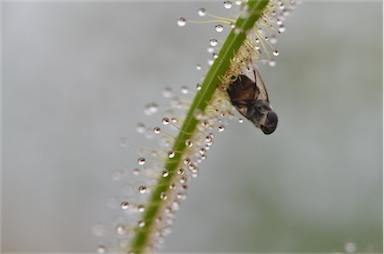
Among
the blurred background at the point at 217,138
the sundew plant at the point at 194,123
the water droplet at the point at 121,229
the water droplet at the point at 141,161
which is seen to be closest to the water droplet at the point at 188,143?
the sundew plant at the point at 194,123

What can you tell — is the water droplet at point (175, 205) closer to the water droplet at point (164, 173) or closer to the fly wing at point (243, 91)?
the water droplet at point (164, 173)

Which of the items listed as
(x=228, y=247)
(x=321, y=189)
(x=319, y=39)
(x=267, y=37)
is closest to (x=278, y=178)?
(x=321, y=189)

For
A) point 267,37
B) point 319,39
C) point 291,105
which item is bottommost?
point 267,37

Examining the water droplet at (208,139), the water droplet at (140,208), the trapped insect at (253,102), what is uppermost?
the trapped insect at (253,102)

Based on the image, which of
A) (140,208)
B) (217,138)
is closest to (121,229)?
(140,208)

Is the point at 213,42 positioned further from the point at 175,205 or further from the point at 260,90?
the point at 175,205

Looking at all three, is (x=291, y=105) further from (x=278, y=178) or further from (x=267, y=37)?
(x=267, y=37)
